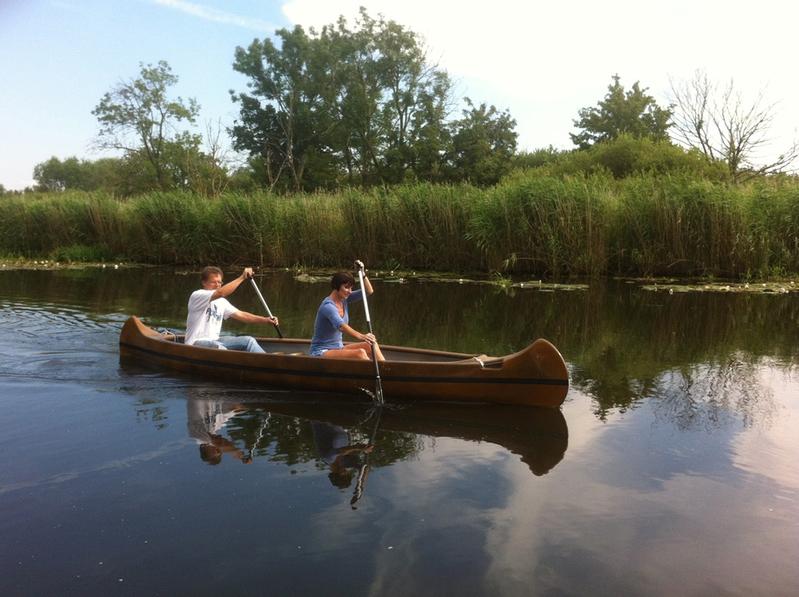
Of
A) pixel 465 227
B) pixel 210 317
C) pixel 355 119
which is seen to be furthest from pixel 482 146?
pixel 210 317

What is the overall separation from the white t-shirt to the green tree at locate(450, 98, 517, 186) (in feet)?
99.1

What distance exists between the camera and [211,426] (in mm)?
5344

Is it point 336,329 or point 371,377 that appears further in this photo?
point 336,329

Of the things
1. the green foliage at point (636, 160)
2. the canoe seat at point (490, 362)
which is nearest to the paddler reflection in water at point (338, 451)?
the canoe seat at point (490, 362)

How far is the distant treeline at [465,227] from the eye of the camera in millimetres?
14922

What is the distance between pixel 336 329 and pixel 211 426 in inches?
64.7

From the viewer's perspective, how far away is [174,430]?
521cm

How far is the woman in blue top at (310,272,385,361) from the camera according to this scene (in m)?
6.34

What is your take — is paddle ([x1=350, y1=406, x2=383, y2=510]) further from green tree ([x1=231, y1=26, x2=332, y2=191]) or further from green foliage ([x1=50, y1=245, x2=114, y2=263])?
green tree ([x1=231, y1=26, x2=332, y2=191])

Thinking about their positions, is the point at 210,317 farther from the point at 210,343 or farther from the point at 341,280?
the point at 341,280

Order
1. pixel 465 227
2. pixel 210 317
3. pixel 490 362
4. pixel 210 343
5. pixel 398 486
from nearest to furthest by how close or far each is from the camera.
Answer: pixel 398 486, pixel 490 362, pixel 210 343, pixel 210 317, pixel 465 227

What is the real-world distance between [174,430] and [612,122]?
41.7 meters

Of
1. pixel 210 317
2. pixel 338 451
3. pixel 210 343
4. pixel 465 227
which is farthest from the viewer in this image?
pixel 465 227

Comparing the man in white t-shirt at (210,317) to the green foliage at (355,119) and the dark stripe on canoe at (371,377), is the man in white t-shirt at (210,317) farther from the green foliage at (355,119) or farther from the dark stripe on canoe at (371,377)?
the green foliage at (355,119)
